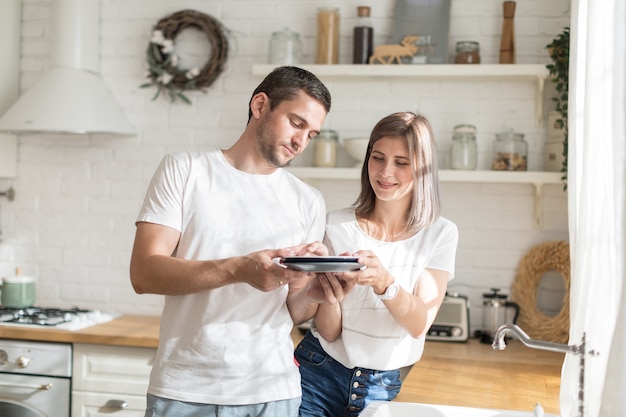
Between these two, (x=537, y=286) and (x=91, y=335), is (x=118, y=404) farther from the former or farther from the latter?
(x=537, y=286)

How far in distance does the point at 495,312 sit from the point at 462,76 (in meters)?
1.02

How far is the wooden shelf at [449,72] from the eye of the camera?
3334 mm

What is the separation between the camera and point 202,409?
1891 millimetres

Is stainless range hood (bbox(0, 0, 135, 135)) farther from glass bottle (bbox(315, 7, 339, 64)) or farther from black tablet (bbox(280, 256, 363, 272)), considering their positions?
black tablet (bbox(280, 256, 363, 272))

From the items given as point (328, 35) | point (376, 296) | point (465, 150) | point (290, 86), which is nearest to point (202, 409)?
point (376, 296)

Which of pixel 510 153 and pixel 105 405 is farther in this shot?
pixel 510 153

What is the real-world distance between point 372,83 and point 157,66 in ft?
3.41

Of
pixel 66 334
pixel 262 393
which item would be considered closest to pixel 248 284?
pixel 262 393

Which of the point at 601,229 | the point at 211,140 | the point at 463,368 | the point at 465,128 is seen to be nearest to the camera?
the point at 601,229

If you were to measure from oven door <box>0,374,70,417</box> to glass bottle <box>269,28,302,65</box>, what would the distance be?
165 cm

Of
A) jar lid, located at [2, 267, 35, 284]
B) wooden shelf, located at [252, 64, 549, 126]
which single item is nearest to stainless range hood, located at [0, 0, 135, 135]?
jar lid, located at [2, 267, 35, 284]

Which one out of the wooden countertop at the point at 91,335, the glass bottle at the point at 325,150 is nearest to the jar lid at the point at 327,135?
the glass bottle at the point at 325,150

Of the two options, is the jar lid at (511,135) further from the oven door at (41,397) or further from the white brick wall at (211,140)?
the oven door at (41,397)

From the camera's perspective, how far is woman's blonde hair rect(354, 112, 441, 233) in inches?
88.0
